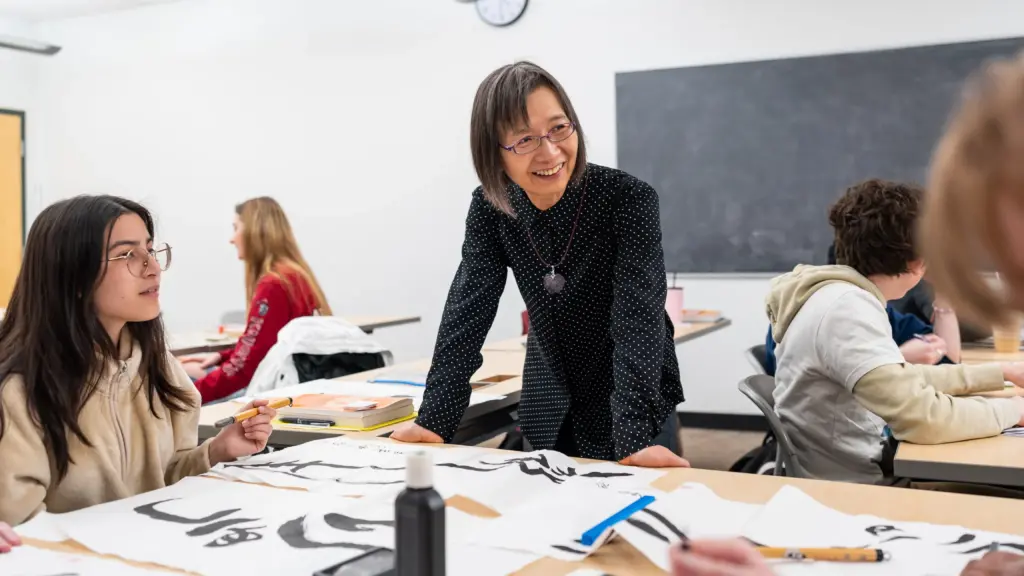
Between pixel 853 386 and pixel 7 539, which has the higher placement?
pixel 853 386

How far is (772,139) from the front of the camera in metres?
5.00

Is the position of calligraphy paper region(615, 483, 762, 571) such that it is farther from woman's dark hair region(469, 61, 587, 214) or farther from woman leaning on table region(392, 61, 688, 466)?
woman's dark hair region(469, 61, 587, 214)

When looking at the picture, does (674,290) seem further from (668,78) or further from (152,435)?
(152,435)

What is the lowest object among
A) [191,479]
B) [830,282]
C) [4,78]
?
[191,479]

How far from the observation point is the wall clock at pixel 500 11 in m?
5.52

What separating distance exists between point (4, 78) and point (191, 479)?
6.72 m

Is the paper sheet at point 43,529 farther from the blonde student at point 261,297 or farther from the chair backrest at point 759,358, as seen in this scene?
the chair backrest at point 759,358

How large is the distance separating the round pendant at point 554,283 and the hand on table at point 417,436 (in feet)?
1.17

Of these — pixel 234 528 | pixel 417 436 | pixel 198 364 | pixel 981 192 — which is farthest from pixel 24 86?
pixel 981 192

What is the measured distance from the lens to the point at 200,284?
6.61m

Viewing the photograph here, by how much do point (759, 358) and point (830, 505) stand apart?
5.38 ft

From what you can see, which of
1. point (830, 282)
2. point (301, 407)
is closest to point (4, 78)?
point (301, 407)

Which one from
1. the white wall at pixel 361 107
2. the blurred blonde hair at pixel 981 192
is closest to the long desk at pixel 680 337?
the white wall at pixel 361 107

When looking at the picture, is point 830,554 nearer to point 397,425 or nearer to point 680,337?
point 397,425
